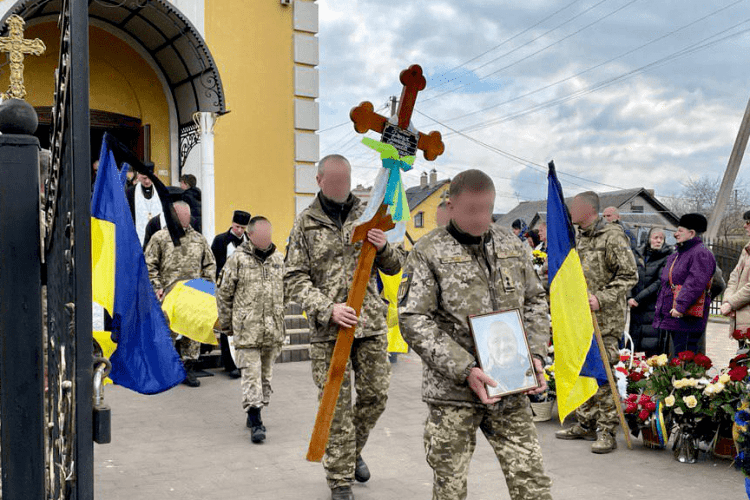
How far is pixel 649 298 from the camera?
9.44 metres

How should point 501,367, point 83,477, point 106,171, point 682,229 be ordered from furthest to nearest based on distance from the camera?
point 682,229
point 106,171
point 501,367
point 83,477

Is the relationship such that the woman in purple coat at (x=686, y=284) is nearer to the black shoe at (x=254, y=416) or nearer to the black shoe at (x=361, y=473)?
the black shoe at (x=361, y=473)

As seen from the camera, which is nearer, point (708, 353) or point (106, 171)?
point (106, 171)

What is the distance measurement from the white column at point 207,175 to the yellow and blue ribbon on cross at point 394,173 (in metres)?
7.15

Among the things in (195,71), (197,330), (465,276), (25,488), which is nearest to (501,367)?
(465,276)

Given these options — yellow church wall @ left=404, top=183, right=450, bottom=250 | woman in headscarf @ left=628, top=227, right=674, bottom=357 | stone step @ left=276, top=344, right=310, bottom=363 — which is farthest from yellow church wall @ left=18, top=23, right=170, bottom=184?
yellow church wall @ left=404, top=183, right=450, bottom=250

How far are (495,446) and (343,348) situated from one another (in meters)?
1.17

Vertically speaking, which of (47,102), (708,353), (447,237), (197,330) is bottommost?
(708,353)

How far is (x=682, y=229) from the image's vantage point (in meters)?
8.31

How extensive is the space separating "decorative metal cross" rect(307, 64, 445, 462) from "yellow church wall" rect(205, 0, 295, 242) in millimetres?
7869

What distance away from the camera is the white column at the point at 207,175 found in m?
11.1

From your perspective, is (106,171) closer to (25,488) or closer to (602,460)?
(25,488)

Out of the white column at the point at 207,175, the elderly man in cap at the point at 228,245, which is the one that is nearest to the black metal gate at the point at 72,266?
the elderly man in cap at the point at 228,245

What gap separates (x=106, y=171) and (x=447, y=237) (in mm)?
2142
